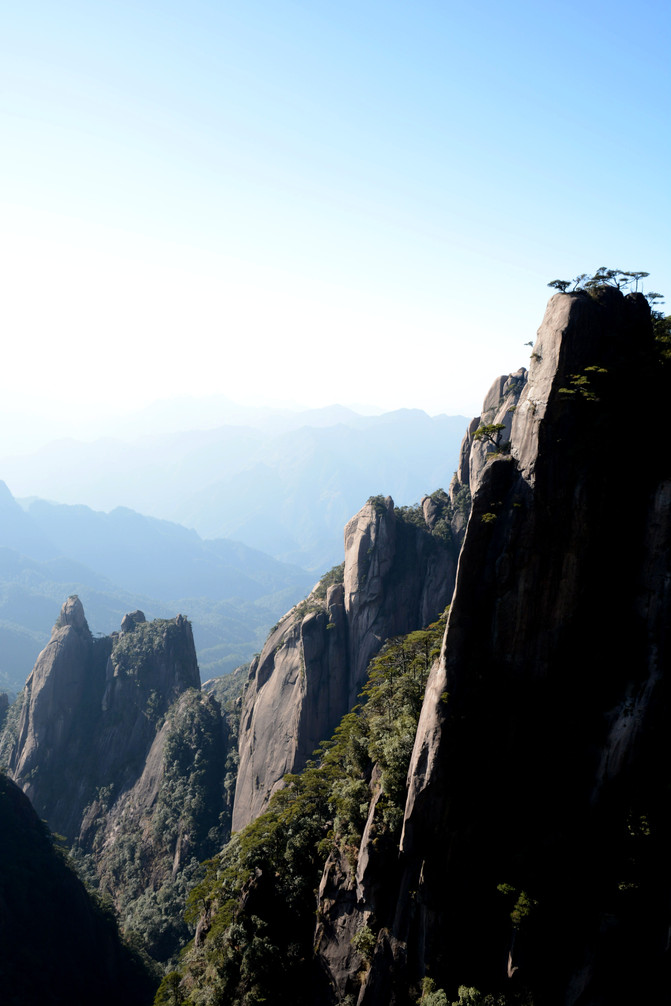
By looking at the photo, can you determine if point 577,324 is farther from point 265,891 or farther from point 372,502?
point 372,502

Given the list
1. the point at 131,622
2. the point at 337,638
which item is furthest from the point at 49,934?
the point at 131,622

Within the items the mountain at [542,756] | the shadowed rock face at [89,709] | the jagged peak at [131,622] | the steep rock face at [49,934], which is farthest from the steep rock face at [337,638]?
the jagged peak at [131,622]

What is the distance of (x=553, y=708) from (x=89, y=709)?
297 feet

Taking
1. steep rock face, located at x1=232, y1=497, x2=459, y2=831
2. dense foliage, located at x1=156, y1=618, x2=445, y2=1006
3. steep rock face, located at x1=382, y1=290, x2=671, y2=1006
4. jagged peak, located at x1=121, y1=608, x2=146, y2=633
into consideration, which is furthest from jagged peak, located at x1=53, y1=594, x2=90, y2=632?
steep rock face, located at x1=382, y1=290, x2=671, y2=1006

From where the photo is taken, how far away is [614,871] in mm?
22562

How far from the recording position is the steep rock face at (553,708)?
23141 mm

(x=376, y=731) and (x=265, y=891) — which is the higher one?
(x=376, y=731)

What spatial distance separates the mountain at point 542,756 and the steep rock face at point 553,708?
74mm

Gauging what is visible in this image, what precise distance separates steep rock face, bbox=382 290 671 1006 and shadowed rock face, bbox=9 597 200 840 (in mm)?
73926

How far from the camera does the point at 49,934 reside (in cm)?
4978

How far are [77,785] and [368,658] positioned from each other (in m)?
56.1

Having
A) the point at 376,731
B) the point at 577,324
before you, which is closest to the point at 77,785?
the point at 376,731

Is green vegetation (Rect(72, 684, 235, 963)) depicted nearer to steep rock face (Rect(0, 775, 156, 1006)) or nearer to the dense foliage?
steep rock face (Rect(0, 775, 156, 1006))

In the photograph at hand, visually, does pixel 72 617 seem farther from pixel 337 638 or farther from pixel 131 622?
pixel 337 638
